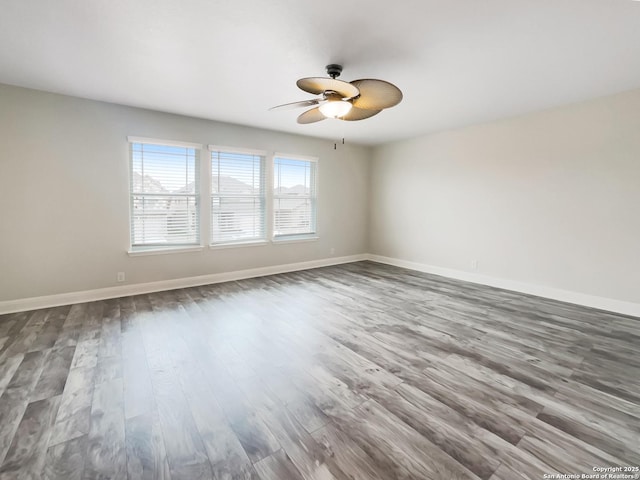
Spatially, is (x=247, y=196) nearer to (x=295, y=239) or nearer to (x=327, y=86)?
(x=295, y=239)

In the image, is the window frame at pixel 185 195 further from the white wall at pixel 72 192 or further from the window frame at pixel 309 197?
the window frame at pixel 309 197

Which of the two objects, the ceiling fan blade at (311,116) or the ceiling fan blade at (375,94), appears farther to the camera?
the ceiling fan blade at (311,116)

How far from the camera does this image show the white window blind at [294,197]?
5406mm

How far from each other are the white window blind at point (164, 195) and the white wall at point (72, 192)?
152 millimetres

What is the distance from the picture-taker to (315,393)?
194 cm

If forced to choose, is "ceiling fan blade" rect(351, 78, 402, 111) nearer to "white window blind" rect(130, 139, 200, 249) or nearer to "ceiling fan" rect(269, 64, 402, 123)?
"ceiling fan" rect(269, 64, 402, 123)

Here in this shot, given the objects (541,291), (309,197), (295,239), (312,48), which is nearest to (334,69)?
(312,48)

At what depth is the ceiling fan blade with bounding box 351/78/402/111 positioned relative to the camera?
2.34 metres

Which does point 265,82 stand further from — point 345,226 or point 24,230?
point 345,226

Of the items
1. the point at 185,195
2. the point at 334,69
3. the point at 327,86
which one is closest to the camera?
the point at 327,86

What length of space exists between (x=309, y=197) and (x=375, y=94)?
347cm

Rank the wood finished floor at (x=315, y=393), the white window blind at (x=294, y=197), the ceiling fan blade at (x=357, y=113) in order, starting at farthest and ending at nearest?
1. the white window blind at (x=294, y=197)
2. the ceiling fan blade at (x=357, y=113)
3. the wood finished floor at (x=315, y=393)

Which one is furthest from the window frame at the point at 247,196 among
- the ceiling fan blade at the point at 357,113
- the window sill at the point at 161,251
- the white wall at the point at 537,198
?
the white wall at the point at 537,198

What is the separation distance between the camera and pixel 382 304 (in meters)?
3.74
